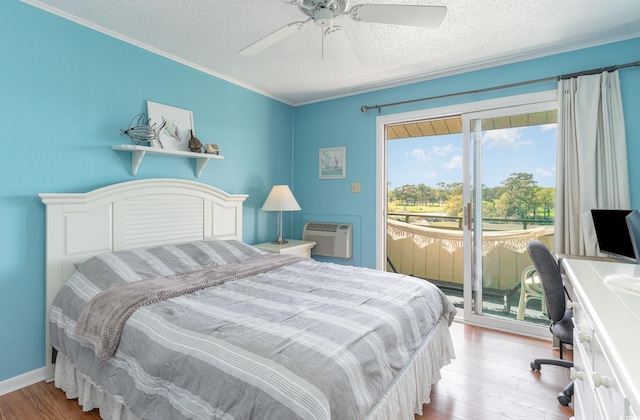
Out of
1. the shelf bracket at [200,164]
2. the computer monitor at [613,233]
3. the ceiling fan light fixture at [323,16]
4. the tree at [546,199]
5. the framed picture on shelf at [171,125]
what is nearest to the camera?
the ceiling fan light fixture at [323,16]

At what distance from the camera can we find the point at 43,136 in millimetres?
2180

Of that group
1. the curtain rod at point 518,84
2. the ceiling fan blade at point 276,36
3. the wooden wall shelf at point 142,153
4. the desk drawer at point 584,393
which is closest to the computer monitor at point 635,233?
the desk drawer at point 584,393

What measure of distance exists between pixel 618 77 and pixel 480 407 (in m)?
2.66

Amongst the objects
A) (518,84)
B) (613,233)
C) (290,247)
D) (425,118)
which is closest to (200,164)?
(290,247)

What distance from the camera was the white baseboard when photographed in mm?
2029

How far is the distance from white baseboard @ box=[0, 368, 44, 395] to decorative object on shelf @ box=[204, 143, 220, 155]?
6.74 feet

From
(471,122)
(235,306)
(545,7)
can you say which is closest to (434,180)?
(471,122)

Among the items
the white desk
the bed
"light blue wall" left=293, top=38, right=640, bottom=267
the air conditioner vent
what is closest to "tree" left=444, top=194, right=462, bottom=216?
"light blue wall" left=293, top=38, right=640, bottom=267

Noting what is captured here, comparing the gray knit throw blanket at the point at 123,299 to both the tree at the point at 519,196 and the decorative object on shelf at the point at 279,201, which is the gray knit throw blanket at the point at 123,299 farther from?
the tree at the point at 519,196

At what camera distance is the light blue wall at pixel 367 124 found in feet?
8.29

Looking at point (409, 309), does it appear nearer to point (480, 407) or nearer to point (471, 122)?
point (480, 407)

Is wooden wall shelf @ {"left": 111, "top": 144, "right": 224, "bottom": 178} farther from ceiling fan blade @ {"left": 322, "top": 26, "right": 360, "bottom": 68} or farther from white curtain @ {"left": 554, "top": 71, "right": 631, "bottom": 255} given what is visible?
white curtain @ {"left": 554, "top": 71, "right": 631, "bottom": 255}

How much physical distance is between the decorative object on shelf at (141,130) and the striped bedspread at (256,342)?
0.95m

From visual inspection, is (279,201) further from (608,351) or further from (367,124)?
(608,351)
